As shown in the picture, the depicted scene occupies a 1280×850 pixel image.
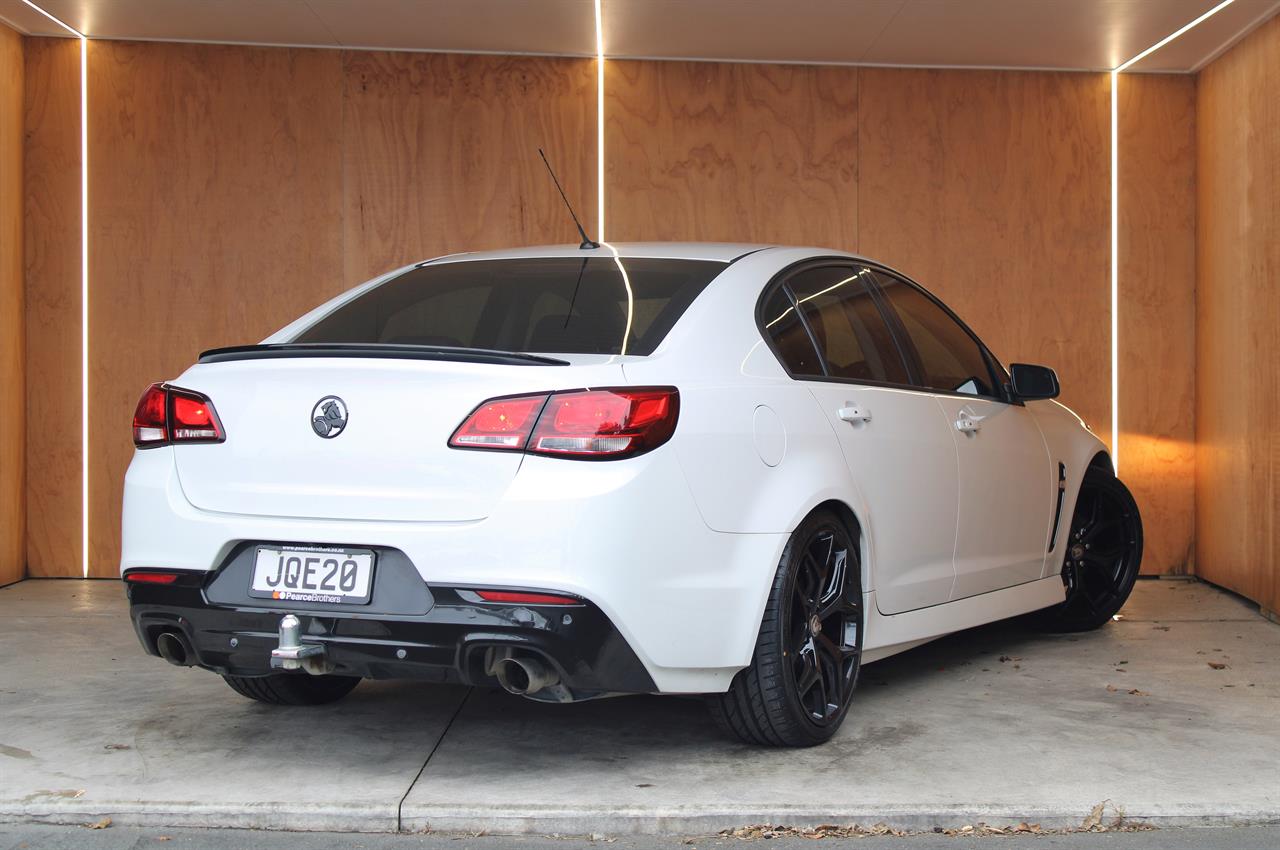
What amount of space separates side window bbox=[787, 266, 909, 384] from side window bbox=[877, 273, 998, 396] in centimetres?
18

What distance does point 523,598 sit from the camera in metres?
Answer: 3.37

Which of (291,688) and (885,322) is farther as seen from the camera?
(885,322)

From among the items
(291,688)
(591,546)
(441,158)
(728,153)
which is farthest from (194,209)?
(591,546)

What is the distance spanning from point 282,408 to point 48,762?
131 centimetres

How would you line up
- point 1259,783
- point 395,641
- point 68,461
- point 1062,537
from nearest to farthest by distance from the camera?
point 395,641 → point 1259,783 → point 1062,537 → point 68,461

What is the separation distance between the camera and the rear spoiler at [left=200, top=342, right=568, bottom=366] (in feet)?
11.4

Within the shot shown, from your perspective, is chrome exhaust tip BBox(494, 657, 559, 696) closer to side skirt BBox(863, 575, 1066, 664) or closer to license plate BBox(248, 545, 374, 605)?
license plate BBox(248, 545, 374, 605)

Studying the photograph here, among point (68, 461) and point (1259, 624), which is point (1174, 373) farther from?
point (68, 461)

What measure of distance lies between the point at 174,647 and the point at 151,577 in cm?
20

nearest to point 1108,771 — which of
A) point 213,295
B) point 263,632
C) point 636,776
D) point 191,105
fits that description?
point 636,776

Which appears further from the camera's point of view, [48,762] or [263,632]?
[48,762]

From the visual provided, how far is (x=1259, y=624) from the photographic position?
6664mm

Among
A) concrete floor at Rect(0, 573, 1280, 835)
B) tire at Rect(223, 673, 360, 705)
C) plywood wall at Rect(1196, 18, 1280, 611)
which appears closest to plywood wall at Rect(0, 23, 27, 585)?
concrete floor at Rect(0, 573, 1280, 835)

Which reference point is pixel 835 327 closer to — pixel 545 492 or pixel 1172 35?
pixel 545 492
